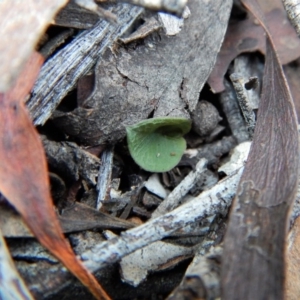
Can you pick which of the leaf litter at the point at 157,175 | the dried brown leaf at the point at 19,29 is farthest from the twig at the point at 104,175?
the dried brown leaf at the point at 19,29

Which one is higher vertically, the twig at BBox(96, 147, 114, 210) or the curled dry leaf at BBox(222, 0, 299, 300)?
the twig at BBox(96, 147, 114, 210)

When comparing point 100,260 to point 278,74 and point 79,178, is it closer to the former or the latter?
point 79,178

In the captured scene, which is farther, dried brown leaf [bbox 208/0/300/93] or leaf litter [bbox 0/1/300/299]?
dried brown leaf [bbox 208/0/300/93]

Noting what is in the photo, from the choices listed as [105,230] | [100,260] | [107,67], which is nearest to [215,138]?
[107,67]

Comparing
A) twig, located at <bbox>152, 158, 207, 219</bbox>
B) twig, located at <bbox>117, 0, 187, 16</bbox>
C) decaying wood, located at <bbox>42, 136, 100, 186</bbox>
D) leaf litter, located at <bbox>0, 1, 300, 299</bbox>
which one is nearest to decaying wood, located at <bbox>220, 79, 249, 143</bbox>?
leaf litter, located at <bbox>0, 1, 300, 299</bbox>

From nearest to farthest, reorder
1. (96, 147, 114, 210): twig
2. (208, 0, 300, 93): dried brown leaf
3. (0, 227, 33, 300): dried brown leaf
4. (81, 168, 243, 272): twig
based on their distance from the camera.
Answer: (0, 227, 33, 300): dried brown leaf < (81, 168, 243, 272): twig < (96, 147, 114, 210): twig < (208, 0, 300, 93): dried brown leaf

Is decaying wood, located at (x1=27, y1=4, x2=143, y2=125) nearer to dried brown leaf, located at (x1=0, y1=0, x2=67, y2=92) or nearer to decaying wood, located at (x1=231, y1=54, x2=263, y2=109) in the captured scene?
dried brown leaf, located at (x1=0, y1=0, x2=67, y2=92)
